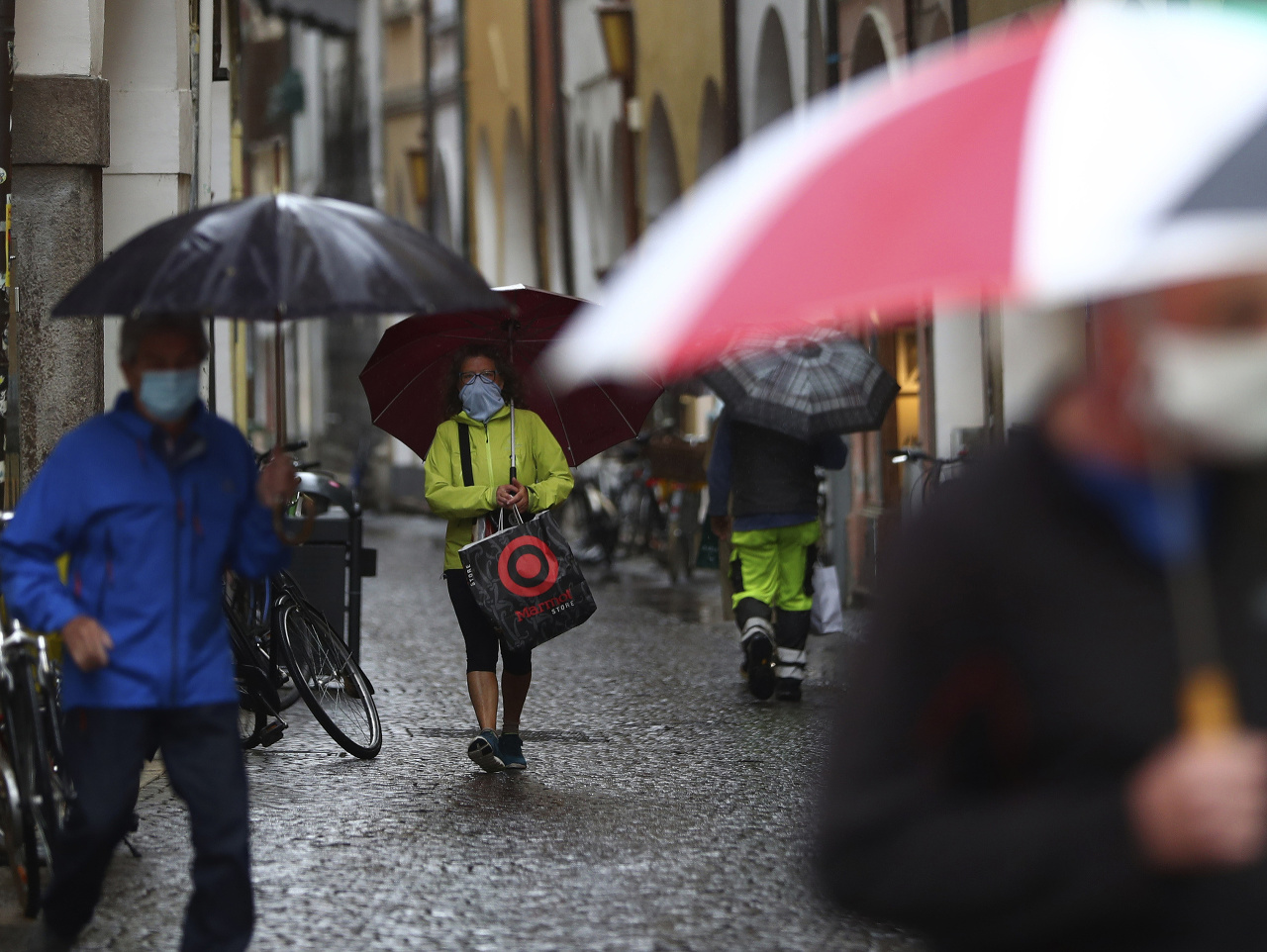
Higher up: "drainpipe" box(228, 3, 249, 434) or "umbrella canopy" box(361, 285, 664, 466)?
"drainpipe" box(228, 3, 249, 434)

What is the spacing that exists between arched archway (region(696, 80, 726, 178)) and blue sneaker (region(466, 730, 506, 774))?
13.2m

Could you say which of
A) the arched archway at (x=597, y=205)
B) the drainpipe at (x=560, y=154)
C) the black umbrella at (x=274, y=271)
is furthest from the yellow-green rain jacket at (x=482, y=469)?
the drainpipe at (x=560, y=154)

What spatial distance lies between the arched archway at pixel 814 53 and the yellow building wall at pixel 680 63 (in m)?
2.32

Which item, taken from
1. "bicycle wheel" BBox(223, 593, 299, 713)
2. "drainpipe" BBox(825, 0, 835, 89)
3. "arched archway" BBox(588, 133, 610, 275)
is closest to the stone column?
"bicycle wheel" BBox(223, 593, 299, 713)

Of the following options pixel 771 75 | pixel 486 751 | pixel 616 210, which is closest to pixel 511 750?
pixel 486 751

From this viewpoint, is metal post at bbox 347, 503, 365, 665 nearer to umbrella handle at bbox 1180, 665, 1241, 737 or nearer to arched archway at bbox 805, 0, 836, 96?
arched archway at bbox 805, 0, 836, 96

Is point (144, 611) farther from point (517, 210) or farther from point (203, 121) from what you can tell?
point (517, 210)

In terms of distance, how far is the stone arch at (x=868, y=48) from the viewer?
15.7 m

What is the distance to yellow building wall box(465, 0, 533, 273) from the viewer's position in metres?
28.7

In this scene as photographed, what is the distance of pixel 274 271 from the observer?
191 inches

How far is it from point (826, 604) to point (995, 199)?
9.18m

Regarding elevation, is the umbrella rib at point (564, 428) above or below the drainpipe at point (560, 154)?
below

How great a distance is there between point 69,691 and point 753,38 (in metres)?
15.5

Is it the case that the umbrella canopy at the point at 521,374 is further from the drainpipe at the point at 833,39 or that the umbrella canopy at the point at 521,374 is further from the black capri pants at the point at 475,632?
the drainpipe at the point at 833,39
